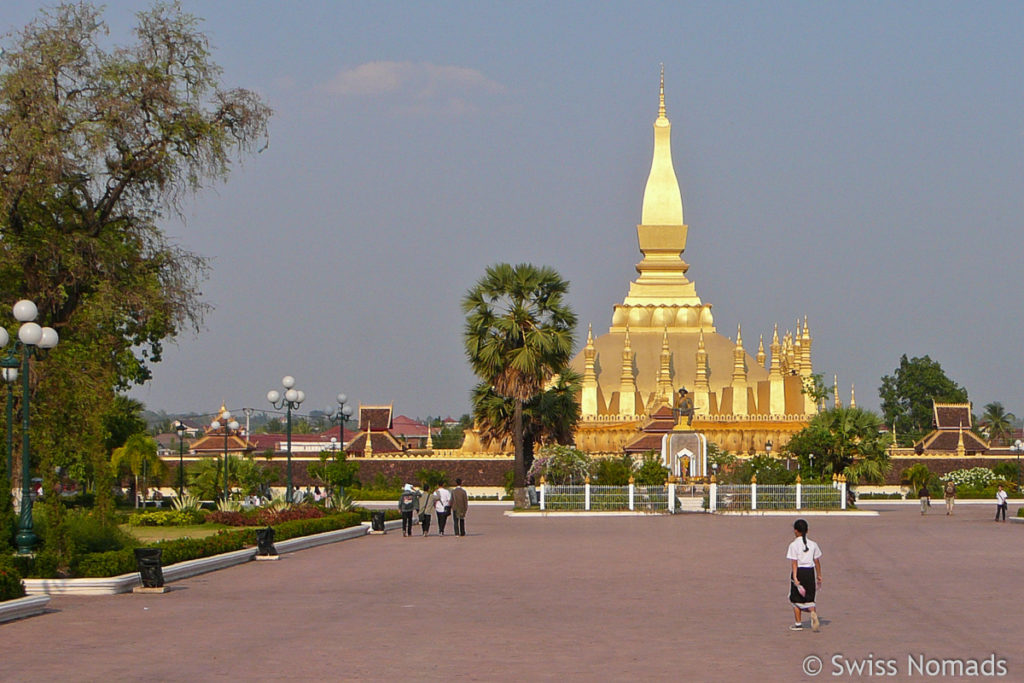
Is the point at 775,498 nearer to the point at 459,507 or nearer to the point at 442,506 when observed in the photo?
the point at 442,506

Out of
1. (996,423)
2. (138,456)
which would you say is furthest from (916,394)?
(138,456)

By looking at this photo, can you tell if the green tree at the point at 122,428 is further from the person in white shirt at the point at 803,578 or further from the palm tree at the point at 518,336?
the person in white shirt at the point at 803,578

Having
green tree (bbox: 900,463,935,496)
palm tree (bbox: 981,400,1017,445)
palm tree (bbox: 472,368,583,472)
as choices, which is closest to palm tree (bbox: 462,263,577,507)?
palm tree (bbox: 472,368,583,472)

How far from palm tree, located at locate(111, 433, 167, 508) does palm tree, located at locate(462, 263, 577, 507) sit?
11.5 meters

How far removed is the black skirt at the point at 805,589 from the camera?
594 inches

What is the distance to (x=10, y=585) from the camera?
16.9m

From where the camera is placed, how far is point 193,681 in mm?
11938

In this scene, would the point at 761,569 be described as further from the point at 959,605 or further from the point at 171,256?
the point at 171,256

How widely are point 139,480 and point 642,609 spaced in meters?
42.6

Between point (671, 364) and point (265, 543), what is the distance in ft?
182

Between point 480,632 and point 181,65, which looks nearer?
point 480,632

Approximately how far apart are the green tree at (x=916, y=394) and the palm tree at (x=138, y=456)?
67.4 meters

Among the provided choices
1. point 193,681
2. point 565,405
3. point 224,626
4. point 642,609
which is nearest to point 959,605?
point 642,609

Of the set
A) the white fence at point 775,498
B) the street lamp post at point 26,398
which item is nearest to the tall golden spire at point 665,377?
the white fence at point 775,498
